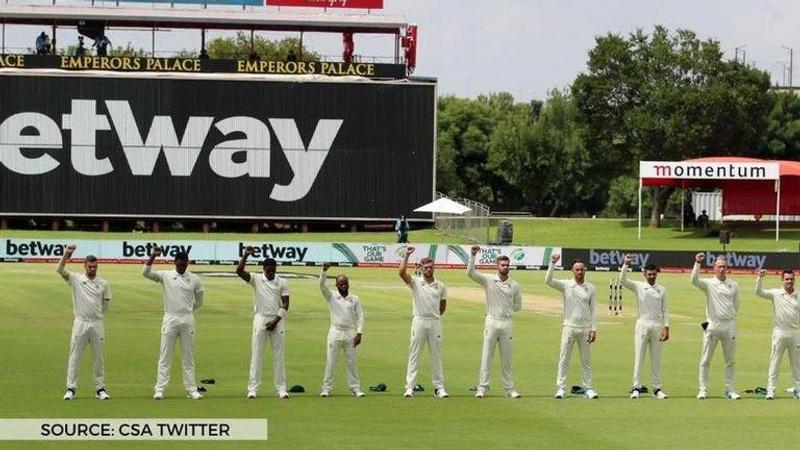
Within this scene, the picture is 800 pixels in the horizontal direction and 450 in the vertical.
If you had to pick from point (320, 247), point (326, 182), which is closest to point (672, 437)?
point (320, 247)

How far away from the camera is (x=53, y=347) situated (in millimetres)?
31406

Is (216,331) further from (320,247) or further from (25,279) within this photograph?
(320,247)

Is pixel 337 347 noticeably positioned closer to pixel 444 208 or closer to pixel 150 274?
pixel 150 274

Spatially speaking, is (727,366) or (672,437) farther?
(727,366)

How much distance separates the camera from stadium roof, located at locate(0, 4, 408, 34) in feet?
242

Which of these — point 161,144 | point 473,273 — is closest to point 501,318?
point 473,273

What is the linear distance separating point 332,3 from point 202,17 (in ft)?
19.9

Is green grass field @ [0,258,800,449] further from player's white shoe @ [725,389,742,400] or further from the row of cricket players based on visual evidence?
→ the row of cricket players

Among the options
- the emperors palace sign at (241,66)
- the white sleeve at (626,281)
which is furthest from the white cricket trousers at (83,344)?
the emperors palace sign at (241,66)

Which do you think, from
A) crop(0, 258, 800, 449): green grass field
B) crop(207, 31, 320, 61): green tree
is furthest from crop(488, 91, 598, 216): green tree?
crop(0, 258, 800, 449): green grass field

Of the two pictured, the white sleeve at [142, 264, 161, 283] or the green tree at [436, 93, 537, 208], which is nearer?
the white sleeve at [142, 264, 161, 283]

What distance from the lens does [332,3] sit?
246ft

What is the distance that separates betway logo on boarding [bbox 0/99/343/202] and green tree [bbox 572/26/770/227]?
23.1 meters

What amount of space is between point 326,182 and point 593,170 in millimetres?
49637
